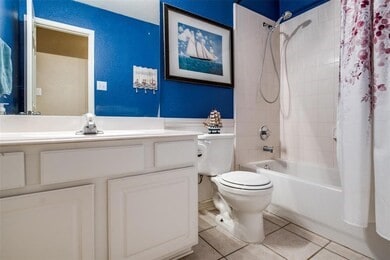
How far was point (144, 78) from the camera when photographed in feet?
4.81

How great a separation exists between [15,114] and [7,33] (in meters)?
0.42

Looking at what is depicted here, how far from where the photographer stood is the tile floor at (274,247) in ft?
3.92

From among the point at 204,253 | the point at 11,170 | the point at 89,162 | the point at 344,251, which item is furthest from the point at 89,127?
the point at 344,251

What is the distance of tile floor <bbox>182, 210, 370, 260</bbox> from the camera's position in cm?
119

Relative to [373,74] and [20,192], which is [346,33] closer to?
[373,74]

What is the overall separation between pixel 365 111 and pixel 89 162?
1318mm

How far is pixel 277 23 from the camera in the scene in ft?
6.99

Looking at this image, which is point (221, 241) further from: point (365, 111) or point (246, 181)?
point (365, 111)

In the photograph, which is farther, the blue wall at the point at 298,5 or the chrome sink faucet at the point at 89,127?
the blue wall at the point at 298,5

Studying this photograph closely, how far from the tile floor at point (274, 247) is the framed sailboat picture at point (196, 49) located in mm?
1241

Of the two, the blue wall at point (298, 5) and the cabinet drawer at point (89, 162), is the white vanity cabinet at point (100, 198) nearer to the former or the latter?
the cabinet drawer at point (89, 162)

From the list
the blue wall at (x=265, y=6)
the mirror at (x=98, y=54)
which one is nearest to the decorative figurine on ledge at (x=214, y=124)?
the mirror at (x=98, y=54)

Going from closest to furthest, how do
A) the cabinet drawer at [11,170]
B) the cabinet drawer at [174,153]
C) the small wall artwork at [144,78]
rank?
the cabinet drawer at [11,170] → the cabinet drawer at [174,153] → the small wall artwork at [144,78]

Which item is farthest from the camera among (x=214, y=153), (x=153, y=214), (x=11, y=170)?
(x=214, y=153)
